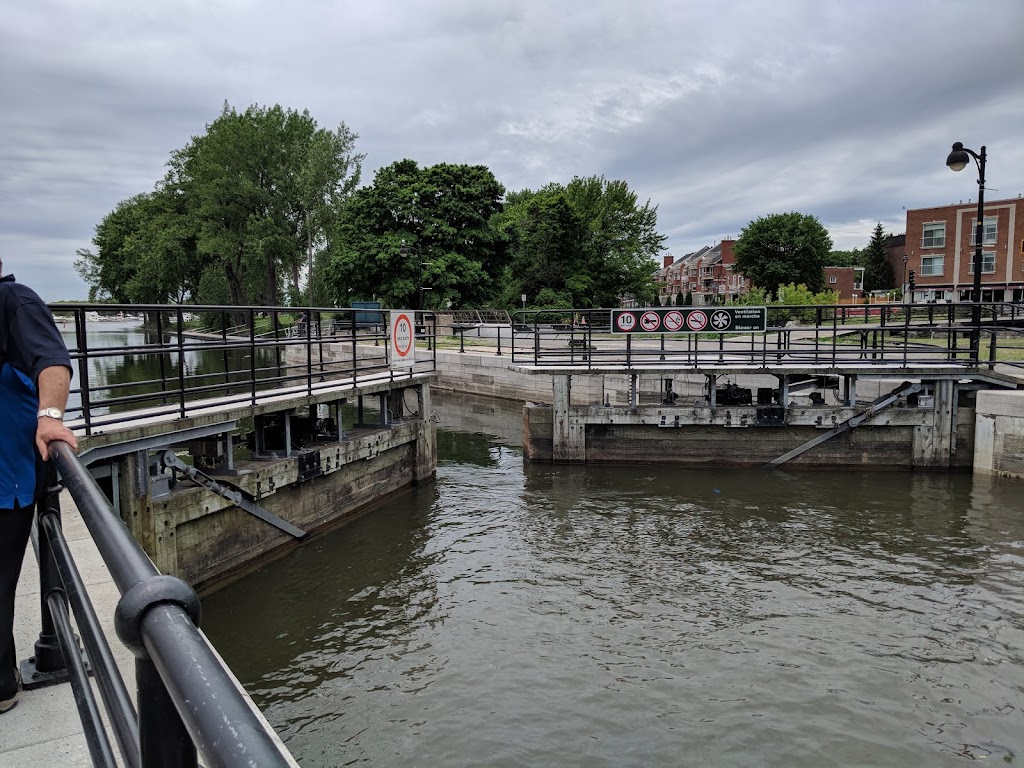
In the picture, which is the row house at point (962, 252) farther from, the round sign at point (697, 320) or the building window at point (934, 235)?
the round sign at point (697, 320)

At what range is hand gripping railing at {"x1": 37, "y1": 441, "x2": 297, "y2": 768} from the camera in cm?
76

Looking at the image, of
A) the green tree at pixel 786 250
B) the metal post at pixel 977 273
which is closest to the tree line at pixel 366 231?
the green tree at pixel 786 250

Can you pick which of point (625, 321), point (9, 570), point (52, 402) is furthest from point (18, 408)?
point (625, 321)

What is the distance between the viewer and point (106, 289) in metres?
77.9

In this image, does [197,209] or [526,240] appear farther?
[197,209]

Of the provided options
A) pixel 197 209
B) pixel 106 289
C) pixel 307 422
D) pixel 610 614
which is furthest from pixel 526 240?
pixel 106 289

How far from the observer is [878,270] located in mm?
82000

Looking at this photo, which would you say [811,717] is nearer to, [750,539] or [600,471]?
[750,539]

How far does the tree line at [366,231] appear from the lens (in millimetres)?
44062

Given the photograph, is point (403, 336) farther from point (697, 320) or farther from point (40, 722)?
point (40, 722)

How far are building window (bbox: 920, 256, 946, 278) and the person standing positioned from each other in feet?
205

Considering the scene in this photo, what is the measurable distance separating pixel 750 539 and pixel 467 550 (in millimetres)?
4453

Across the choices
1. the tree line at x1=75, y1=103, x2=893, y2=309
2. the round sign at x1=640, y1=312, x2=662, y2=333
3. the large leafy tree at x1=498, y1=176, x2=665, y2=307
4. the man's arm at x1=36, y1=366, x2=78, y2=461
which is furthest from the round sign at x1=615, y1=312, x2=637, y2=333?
the large leafy tree at x1=498, y1=176, x2=665, y2=307

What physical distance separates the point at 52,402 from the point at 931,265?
63074 millimetres
